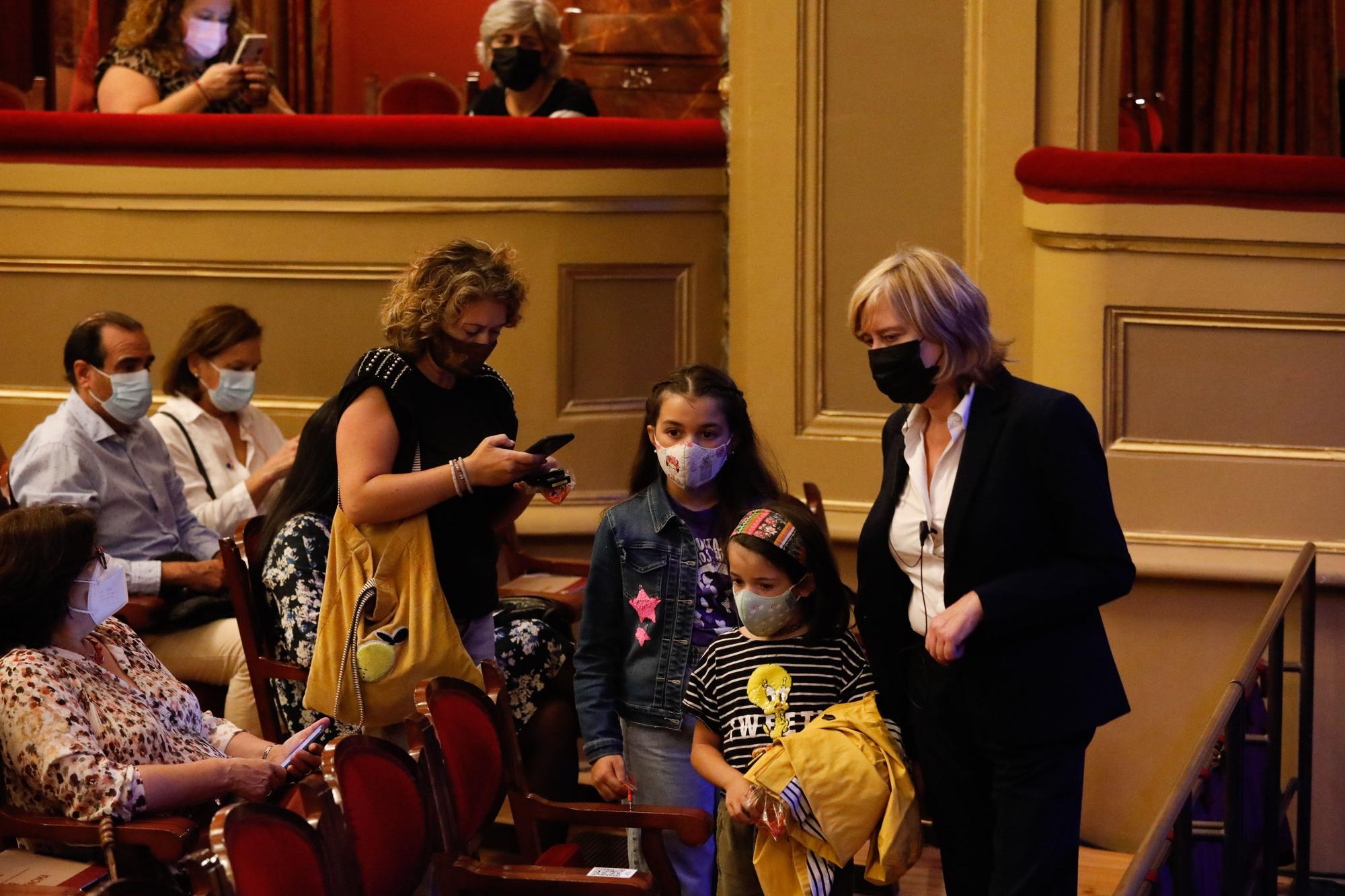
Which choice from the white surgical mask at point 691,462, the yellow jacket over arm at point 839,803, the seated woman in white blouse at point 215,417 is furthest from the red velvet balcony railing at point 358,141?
the yellow jacket over arm at point 839,803

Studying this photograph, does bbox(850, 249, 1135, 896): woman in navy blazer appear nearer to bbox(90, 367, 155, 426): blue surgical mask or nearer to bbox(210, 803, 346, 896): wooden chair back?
bbox(210, 803, 346, 896): wooden chair back

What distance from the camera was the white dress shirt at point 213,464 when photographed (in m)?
4.07

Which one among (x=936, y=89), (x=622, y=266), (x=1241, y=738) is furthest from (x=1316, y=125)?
(x=1241, y=738)

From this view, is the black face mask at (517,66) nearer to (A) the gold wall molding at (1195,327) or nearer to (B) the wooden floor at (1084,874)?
(A) the gold wall molding at (1195,327)

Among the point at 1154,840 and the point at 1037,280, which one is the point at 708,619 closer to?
the point at 1154,840

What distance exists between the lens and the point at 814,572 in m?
2.59

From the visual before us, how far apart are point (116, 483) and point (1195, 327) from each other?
266 cm

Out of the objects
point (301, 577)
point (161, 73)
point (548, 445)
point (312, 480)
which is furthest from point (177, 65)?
point (548, 445)

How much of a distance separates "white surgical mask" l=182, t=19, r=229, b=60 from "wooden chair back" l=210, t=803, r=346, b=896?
325cm

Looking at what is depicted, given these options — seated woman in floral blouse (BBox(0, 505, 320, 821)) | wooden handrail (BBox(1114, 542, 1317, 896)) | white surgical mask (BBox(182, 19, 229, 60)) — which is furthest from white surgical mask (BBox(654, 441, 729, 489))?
white surgical mask (BBox(182, 19, 229, 60))

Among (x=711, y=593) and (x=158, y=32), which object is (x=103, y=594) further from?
(x=158, y=32)

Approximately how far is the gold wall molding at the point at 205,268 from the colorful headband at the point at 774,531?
7.11ft

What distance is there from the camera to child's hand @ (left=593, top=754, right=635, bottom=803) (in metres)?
2.68

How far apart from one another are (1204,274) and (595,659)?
2.09 metres
